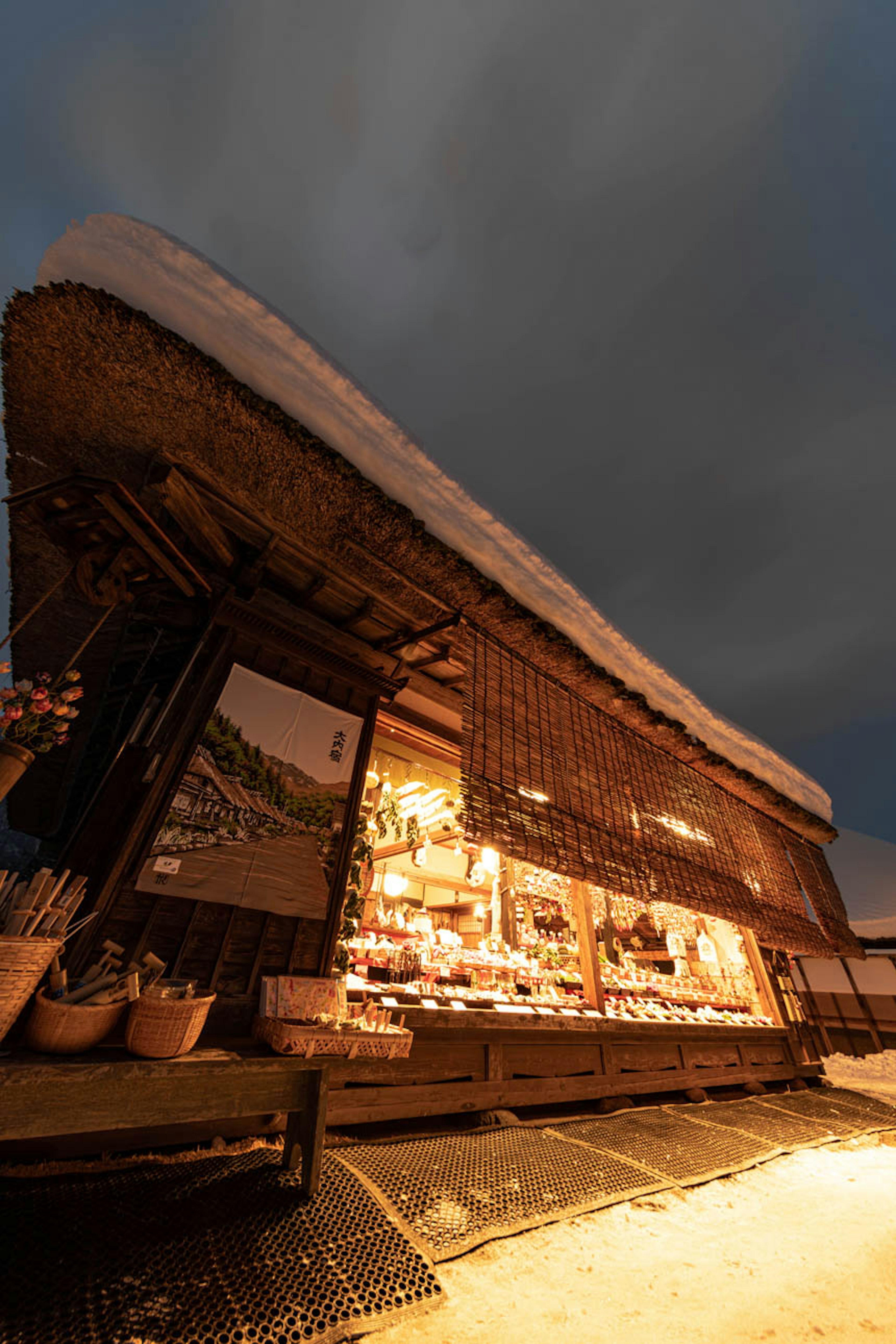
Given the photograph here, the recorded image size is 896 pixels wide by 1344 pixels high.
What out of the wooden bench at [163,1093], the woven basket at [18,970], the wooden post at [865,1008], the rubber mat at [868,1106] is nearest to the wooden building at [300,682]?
the wooden bench at [163,1093]

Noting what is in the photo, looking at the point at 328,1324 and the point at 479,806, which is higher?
the point at 479,806

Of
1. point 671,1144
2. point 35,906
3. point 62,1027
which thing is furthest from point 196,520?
point 671,1144

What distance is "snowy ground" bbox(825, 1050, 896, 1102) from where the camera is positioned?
10297 mm

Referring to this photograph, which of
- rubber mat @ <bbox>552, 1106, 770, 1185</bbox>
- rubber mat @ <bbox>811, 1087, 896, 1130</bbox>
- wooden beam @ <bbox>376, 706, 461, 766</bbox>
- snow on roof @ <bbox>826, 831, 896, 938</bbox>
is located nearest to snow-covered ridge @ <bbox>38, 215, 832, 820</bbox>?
wooden beam @ <bbox>376, 706, 461, 766</bbox>

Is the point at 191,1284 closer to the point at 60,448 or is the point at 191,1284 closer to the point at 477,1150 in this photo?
the point at 477,1150

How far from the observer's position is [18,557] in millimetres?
4316

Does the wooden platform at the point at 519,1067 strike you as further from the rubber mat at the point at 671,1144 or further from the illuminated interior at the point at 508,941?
the rubber mat at the point at 671,1144

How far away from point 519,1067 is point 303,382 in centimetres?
663

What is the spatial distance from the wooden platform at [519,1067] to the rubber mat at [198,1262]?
748 mm

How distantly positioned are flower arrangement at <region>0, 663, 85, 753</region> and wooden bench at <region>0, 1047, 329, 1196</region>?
1682mm

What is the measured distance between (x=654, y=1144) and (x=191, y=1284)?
4454 millimetres

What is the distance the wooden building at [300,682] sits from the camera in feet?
11.0

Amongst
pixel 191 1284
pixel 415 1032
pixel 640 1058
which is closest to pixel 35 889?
pixel 191 1284

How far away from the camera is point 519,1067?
5285 mm
